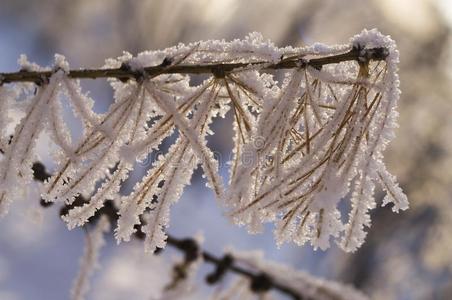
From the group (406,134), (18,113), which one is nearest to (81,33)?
(406,134)

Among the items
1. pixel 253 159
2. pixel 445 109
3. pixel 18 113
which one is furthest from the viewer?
pixel 445 109

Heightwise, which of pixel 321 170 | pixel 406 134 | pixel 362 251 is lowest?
pixel 321 170

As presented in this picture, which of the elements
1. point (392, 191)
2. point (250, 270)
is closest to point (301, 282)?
point (250, 270)

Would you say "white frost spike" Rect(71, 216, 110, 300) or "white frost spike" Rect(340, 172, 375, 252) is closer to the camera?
"white frost spike" Rect(340, 172, 375, 252)

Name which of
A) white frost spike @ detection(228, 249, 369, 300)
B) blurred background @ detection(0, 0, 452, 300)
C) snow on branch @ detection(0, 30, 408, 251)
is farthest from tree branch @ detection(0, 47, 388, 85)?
blurred background @ detection(0, 0, 452, 300)

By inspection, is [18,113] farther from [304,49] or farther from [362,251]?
[362,251]

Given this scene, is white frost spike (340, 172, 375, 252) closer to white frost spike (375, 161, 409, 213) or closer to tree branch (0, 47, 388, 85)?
white frost spike (375, 161, 409, 213)

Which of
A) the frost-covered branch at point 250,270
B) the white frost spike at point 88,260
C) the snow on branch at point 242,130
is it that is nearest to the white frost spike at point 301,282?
the frost-covered branch at point 250,270
